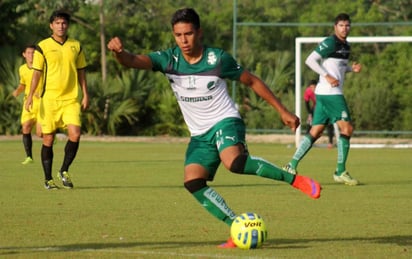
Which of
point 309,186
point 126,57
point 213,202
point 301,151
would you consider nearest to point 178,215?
point 213,202

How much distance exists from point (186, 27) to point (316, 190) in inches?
61.4

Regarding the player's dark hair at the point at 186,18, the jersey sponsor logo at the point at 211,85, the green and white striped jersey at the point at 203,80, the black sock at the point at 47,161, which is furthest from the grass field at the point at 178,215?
the player's dark hair at the point at 186,18

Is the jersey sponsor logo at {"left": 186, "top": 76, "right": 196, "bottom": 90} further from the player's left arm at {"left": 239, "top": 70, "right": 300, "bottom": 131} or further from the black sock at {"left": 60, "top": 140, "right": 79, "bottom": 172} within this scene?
the black sock at {"left": 60, "top": 140, "right": 79, "bottom": 172}

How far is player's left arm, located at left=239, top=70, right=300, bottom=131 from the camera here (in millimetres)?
9164

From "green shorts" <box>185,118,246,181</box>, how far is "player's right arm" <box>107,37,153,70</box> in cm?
71

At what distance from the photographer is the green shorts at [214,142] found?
9.38m

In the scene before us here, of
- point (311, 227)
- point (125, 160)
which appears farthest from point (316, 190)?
point (125, 160)

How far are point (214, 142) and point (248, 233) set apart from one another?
2.70ft

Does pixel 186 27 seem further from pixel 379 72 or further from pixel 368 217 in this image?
pixel 379 72

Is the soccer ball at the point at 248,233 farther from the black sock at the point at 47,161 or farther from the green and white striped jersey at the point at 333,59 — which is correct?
the green and white striped jersey at the point at 333,59

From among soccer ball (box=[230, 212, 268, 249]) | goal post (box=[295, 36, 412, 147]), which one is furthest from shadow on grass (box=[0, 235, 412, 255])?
goal post (box=[295, 36, 412, 147])

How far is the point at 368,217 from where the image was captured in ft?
38.2

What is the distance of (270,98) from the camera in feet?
30.7

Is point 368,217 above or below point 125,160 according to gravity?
above
